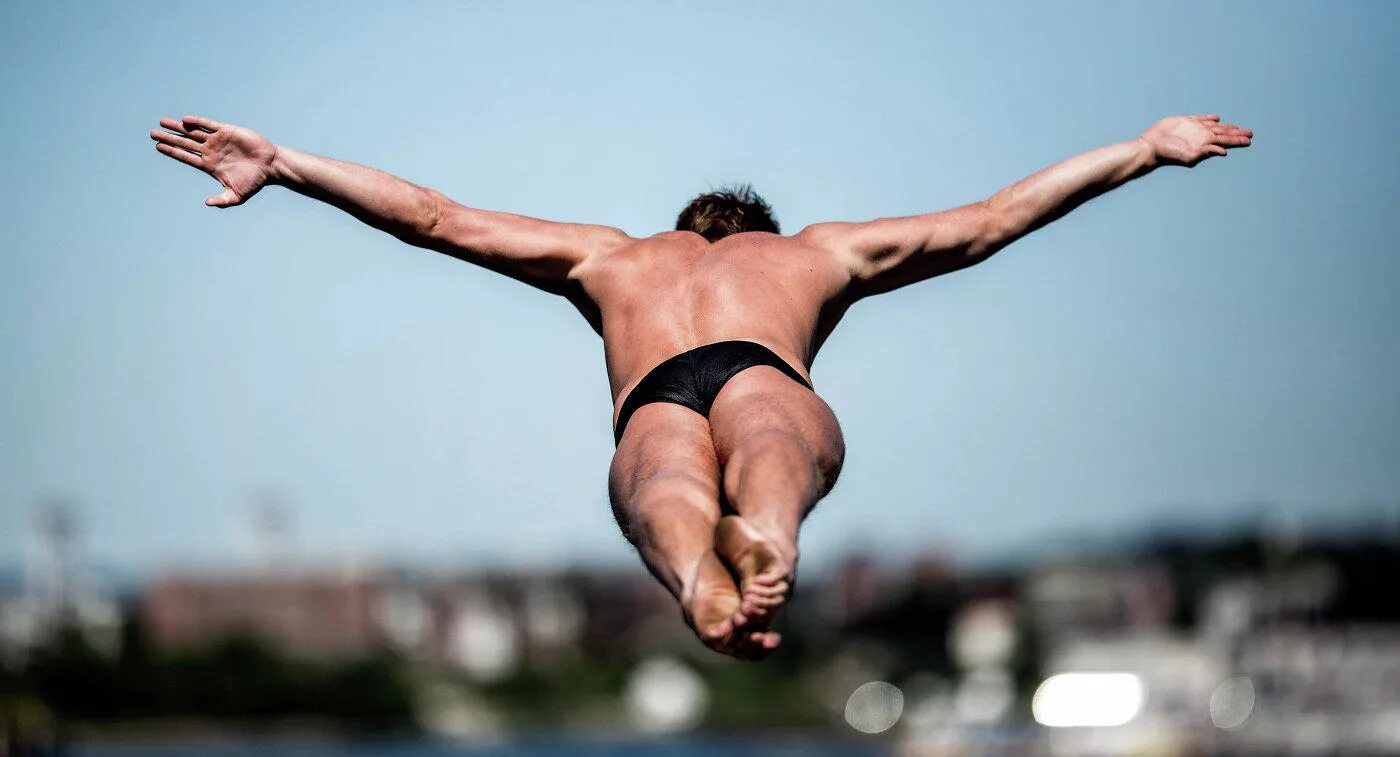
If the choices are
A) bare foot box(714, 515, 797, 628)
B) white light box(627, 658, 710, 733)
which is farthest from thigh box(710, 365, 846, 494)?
white light box(627, 658, 710, 733)

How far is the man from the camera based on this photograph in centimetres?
603

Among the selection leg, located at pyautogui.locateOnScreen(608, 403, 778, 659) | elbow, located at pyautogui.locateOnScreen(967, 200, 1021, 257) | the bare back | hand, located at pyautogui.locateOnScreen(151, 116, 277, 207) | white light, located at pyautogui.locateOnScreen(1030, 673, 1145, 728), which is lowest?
leg, located at pyautogui.locateOnScreen(608, 403, 778, 659)

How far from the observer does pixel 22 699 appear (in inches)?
3740

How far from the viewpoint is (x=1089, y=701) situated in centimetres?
7944

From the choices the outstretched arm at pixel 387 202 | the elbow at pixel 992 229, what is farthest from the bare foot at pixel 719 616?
the elbow at pixel 992 229

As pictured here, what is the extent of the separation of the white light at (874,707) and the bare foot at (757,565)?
112975 millimetres

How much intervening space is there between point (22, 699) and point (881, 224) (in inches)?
3814

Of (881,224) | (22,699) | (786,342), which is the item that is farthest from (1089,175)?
(22,699)

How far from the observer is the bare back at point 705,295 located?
6930 millimetres

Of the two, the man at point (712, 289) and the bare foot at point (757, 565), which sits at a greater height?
the man at point (712, 289)

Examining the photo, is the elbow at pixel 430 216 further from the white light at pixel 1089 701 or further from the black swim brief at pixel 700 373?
the white light at pixel 1089 701

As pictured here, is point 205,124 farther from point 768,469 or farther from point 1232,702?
point 1232,702

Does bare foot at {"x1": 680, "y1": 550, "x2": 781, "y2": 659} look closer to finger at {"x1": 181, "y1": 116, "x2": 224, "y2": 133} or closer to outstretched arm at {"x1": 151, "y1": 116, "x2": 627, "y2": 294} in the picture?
outstretched arm at {"x1": 151, "y1": 116, "x2": 627, "y2": 294}

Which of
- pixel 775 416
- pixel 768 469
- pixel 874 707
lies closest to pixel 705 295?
pixel 775 416
